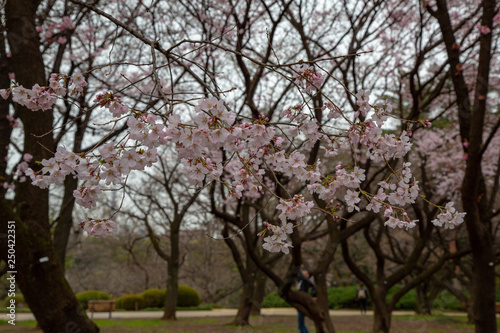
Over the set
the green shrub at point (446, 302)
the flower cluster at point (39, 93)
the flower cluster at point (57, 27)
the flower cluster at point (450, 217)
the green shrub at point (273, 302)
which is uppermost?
the flower cluster at point (57, 27)

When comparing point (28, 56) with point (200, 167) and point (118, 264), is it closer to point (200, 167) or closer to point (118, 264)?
point (200, 167)

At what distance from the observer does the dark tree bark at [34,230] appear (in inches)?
156

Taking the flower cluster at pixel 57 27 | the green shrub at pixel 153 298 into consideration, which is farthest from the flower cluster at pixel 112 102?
the green shrub at pixel 153 298

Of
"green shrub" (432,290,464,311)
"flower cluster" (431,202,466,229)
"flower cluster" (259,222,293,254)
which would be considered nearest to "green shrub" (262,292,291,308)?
"green shrub" (432,290,464,311)

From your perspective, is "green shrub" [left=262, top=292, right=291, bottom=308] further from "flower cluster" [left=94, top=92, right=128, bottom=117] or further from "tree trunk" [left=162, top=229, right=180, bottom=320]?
"flower cluster" [left=94, top=92, right=128, bottom=117]

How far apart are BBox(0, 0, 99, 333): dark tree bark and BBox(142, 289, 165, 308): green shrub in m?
13.6

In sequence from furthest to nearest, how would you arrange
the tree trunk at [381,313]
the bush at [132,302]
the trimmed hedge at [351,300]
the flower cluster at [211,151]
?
1. the trimmed hedge at [351,300]
2. the bush at [132,302]
3. the tree trunk at [381,313]
4. the flower cluster at [211,151]

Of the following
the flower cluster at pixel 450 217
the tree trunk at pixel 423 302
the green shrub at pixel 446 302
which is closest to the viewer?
the flower cluster at pixel 450 217

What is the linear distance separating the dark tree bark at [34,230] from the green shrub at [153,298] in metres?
13.6

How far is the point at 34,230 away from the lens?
4.31m

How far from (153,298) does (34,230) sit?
45.6 feet

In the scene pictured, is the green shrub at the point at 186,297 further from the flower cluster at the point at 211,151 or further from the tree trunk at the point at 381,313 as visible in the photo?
the flower cluster at the point at 211,151

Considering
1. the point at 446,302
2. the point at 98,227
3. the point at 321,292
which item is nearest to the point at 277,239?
the point at 98,227

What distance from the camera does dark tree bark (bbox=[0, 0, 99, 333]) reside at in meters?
3.96
